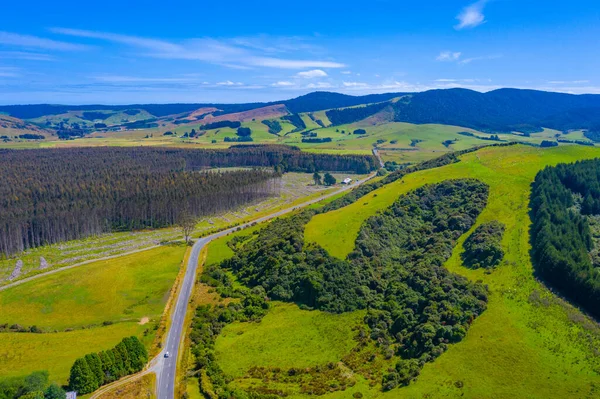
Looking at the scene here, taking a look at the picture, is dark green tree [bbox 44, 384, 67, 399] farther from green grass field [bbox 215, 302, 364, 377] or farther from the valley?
green grass field [bbox 215, 302, 364, 377]

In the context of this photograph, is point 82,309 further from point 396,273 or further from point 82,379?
point 396,273

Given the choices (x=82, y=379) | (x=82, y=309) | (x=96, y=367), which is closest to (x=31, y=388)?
(x=82, y=379)

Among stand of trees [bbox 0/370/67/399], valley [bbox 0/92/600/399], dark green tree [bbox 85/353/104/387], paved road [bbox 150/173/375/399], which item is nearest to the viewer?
stand of trees [bbox 0/370/67/399]

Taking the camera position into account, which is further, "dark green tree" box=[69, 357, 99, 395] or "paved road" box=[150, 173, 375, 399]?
"paved road" box=[150, 173, 375, 399]

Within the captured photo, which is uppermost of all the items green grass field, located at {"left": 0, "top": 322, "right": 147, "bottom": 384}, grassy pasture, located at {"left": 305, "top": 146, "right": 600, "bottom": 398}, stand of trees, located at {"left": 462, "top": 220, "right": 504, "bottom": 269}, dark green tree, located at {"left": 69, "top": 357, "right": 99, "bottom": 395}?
stand of trees, located at {"left": 462, "top": 220, "right": 504, "bottom": 269}

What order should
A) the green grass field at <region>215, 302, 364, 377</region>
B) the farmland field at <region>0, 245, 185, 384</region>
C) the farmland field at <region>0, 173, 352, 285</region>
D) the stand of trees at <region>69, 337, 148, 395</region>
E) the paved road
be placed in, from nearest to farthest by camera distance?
the stand of trees at <region>69, 337, 148, 395</region>, the paved road, the green grass field at <region>215, 302, 364, 377</region>, the farmland field at <region>0, 245, 185, 384</region>, the farmland field at <region>0, 173, 352, 285</region>

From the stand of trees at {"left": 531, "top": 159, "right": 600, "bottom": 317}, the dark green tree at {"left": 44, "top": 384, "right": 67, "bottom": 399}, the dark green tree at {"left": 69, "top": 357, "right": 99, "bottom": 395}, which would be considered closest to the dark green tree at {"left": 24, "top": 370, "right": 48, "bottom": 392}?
the dark green tree at {"left": 44, "top": 384, "right": 67, "bottom": 399}

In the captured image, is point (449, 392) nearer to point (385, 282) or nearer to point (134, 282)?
point (385, 282)
